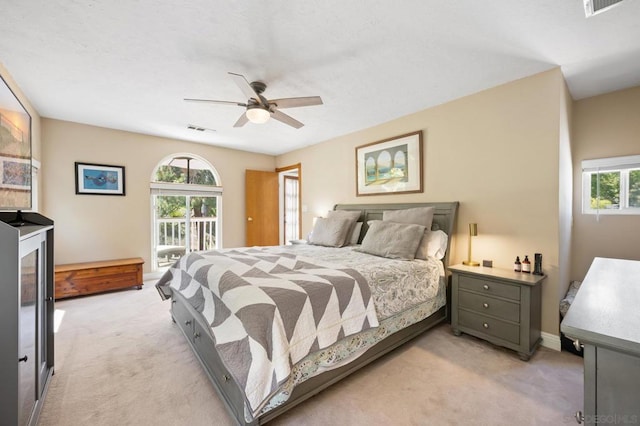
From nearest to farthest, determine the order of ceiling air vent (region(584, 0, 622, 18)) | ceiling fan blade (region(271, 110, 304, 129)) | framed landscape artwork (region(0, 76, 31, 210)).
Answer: ceiling air vent (region(584, 0, 622, 18))
framed landscape artwork (region(0, 76, 31, 210))
ceiling fan blade (region(271, 110, 304, 129))

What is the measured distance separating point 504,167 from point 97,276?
212 inches

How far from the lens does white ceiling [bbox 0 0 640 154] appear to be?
1705mm

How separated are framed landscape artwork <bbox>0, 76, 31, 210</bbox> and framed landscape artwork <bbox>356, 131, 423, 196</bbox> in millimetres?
3610

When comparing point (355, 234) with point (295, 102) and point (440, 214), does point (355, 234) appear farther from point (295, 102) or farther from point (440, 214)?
point (295, 102)

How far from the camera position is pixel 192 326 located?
Result: 2201 millimetres

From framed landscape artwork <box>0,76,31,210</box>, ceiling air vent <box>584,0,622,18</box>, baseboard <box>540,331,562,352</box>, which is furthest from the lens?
baseboard <box>540,331,562,352</box>

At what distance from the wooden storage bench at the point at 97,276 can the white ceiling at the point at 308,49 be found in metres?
2.17

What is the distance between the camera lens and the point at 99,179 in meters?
4.07

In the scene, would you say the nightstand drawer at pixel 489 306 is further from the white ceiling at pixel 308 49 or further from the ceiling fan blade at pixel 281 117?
the ceiling fan blade at pixel 281 117

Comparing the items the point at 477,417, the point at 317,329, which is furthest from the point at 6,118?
the point at 477,417

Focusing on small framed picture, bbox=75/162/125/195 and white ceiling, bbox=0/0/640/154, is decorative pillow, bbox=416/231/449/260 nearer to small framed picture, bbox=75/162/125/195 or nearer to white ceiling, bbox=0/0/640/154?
white ceiling, bbox=0/0/640/154

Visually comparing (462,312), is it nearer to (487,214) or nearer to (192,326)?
(487,214)

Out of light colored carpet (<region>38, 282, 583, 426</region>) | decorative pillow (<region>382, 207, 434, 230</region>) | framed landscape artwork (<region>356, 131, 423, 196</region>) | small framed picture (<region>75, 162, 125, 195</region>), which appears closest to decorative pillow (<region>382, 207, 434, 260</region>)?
decorative pillow (<region>382, 207, 434, 230</region>)

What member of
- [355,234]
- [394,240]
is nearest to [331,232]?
[355,234]
